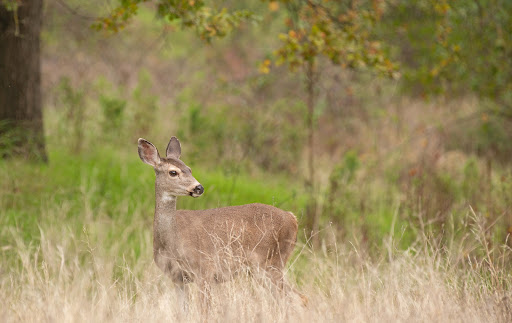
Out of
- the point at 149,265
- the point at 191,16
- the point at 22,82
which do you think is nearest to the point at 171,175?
the point at 149,265

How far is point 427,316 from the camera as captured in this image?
4680 mm

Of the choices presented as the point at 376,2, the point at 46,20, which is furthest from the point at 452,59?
the point at 46,20

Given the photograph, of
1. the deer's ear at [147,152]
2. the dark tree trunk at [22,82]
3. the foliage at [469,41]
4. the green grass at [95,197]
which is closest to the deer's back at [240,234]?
the deer's ear at [147,152]

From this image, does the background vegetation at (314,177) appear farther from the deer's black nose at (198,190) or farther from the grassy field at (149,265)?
the deer's black nose at (198,190)

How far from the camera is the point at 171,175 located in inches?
214

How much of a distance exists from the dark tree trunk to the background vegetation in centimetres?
37

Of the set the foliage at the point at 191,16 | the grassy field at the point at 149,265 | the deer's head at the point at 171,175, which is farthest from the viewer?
the foliage at the point at 191,16

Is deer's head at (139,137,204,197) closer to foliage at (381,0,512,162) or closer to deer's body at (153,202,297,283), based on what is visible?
deer's body at (153,202,297,283)

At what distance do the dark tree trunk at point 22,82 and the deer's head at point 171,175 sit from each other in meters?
3.59

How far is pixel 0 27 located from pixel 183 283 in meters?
4.88

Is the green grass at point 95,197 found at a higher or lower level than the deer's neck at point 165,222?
lower

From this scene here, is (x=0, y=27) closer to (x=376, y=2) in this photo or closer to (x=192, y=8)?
(x=192, y=8)

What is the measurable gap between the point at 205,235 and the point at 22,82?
4651 mm

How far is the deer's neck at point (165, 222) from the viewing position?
17.9 feet
